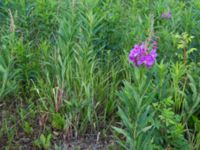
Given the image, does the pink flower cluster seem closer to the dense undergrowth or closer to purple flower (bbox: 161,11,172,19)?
the dense undergrowth

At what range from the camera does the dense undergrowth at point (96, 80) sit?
9.23 ft

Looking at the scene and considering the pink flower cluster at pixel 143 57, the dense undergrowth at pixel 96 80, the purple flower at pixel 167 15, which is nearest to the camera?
the pink flower cluster at pixel 143 57

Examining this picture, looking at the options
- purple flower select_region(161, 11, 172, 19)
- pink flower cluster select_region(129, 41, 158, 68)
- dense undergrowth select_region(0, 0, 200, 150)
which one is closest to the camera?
pink flower cluster select_region(129, 41, 158, 68)

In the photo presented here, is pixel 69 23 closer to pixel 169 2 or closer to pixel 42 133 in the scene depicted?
pixel 42 133

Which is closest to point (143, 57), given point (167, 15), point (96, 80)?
point (96, 80)

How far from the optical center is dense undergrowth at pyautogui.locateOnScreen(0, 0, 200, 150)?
2.81 m

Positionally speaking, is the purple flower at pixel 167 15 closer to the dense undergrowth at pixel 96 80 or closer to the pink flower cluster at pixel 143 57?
the dense undergrowth at pixel 96 80

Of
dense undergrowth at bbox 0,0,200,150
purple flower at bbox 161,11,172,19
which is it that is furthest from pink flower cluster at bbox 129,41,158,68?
purple flower at bbox 161,11,172,19

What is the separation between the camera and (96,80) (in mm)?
3477

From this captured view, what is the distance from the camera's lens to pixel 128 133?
2.60 metres

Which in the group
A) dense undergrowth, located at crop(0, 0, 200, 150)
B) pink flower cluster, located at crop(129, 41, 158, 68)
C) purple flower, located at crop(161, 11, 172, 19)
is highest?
purple flower, located at crop(161, 11, 172, 19)

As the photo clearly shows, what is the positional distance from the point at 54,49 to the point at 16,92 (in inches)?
22.2

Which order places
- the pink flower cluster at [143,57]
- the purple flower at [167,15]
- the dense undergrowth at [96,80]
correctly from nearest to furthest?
1. the pink flower cluster at [143,57]
2. the dense undergrowth at [96,80]
3. the purple flower at [167,15]

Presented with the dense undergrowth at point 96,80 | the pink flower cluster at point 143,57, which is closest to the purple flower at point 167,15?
the dense undergrowth at point 96,80
